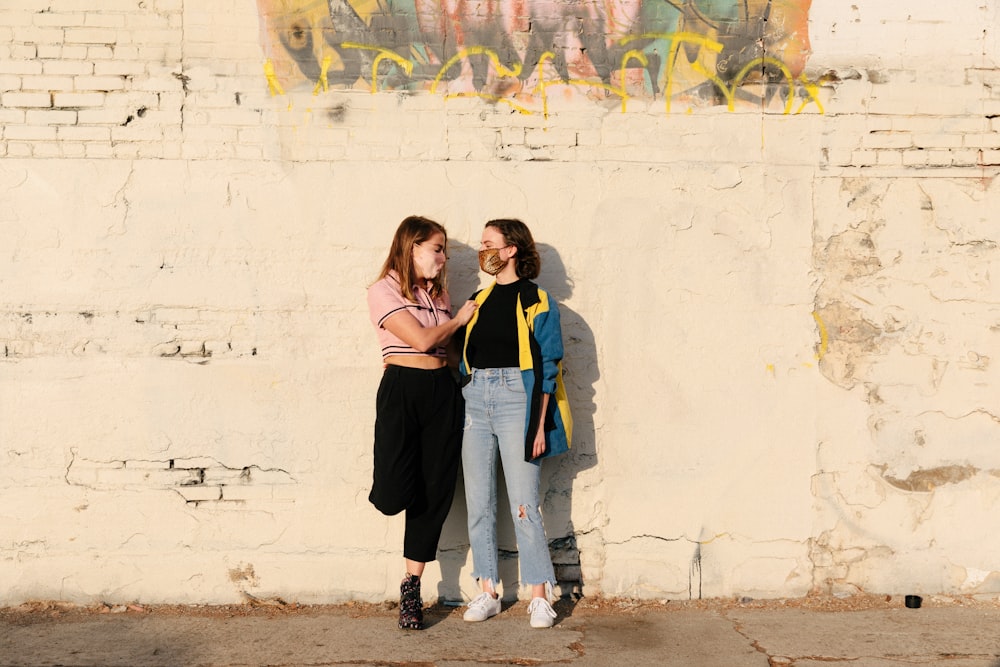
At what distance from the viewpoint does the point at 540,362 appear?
175 inches

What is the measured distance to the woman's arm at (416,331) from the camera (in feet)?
14.3

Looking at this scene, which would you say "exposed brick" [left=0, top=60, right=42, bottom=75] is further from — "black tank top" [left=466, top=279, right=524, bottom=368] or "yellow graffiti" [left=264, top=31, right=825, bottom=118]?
"black tank top" [left=466, top=279, right=524, bottom=368]

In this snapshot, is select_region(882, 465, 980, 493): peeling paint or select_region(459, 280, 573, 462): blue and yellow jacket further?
select_region(882, 465, 980, 493): peeling paint

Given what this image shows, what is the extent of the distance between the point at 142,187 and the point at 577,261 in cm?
227

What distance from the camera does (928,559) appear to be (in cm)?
490

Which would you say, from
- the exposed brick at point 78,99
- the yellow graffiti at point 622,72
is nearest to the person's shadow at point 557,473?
the yellow graffiti at point 622,72

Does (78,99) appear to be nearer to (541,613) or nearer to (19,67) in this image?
(19,67)

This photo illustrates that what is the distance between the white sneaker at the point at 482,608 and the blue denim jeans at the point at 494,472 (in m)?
0.09

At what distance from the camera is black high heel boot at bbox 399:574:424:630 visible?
14.6 ft

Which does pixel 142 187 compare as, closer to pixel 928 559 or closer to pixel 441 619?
pixel 441 619

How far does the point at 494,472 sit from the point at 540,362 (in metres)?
0.63

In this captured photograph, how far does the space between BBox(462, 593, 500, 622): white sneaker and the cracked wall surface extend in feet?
0.89

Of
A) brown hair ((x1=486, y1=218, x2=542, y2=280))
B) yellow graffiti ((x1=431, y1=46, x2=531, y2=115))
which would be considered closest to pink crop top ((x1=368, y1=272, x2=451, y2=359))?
brown hair ((x1=486, y1=218, x2=542, y2=280))

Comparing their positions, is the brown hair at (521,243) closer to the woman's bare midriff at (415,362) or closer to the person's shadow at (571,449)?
the person's shadow at (571,449)
